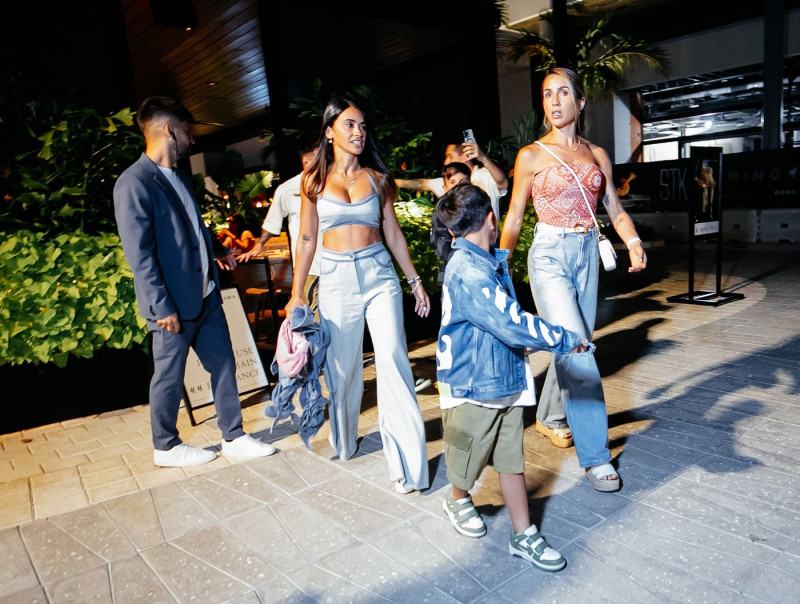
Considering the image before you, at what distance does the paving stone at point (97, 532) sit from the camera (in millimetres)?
2635

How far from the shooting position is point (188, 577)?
2389 mm

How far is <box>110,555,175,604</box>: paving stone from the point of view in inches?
89.4

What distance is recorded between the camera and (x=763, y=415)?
12.0ft

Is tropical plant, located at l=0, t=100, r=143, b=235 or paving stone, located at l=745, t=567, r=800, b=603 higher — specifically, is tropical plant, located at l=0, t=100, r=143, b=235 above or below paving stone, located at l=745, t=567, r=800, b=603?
above

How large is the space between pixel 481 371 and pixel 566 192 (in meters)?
1.20

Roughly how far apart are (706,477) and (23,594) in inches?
123

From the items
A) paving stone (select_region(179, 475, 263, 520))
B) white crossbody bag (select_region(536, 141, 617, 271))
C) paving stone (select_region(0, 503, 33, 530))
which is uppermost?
white crossbody bag (select_region(536, 141, 617, 271))

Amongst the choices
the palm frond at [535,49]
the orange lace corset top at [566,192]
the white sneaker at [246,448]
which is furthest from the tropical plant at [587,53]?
the white sneaker at [246,448]

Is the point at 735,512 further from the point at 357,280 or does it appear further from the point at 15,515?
the point at 15,515

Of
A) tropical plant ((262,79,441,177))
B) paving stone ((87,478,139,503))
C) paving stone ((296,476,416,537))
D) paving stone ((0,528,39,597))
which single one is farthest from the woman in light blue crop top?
tropical plant ((262,79,441,177))

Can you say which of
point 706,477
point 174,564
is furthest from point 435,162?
point 174,564

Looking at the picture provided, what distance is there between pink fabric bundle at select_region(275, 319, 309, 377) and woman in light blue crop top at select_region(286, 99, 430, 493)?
0.63ft

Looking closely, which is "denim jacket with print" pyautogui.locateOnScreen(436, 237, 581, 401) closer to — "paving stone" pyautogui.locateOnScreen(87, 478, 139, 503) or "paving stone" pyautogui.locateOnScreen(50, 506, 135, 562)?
"paving stone" pyautogui.locateOnScreen(50, 506, 135, 562)

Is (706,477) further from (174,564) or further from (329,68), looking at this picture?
(329,68)
